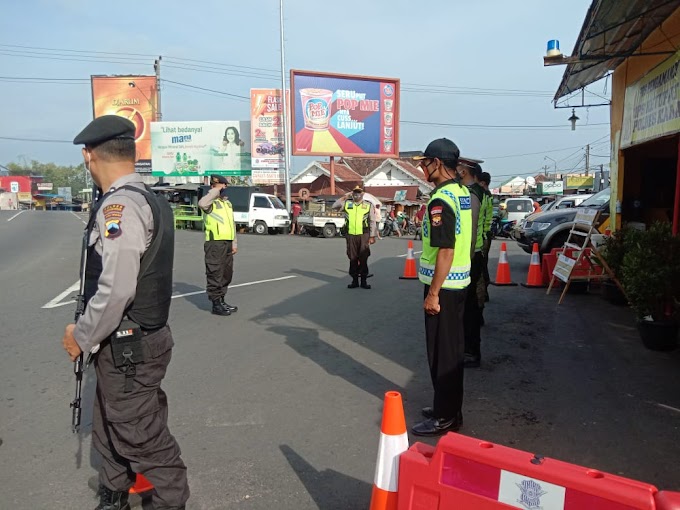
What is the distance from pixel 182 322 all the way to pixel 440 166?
14.9 feet

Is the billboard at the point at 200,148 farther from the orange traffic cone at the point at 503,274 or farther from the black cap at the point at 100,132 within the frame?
the black cap at the point at 100,132

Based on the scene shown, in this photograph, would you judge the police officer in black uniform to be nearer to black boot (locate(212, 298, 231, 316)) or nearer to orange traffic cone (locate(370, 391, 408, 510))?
orange traffic cone (locate(370, 391, 408, 510))

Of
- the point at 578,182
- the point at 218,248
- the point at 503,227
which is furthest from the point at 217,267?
the point at 578,182

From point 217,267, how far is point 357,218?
3.37 meters

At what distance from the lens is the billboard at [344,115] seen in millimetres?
29172

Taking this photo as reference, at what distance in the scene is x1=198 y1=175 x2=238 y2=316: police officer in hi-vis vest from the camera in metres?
7.42

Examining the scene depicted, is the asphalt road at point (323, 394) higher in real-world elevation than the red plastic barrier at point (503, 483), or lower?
lower

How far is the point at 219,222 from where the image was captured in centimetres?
748

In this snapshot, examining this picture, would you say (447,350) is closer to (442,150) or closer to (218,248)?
(442,150)

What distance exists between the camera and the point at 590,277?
28.2ft

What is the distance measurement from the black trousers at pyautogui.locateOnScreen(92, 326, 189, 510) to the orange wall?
6.98 meters

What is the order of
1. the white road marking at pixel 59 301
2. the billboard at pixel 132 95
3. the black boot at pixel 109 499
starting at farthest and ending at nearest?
the billboard at pixel 132 95 → the white road marking at pixel 59 301 → the black boot at pixel 109 499

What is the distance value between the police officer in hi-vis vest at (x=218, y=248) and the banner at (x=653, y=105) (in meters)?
→ 5.52

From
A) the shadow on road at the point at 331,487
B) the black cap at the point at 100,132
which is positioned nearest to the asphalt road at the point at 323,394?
the shadow on road at the point at 331,487
